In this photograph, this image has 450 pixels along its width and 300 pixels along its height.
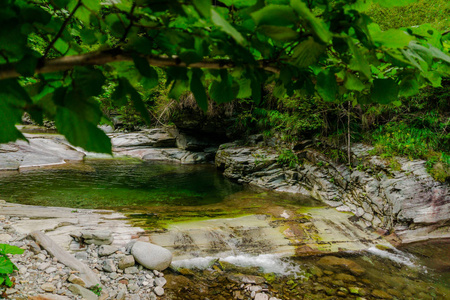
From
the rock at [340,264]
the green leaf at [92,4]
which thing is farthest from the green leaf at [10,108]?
the rock at [340,264]

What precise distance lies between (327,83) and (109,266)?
3751mm

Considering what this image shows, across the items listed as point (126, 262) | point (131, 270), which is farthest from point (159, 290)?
point (126, 262)

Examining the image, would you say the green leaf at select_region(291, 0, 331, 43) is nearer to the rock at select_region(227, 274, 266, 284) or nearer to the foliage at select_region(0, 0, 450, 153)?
the foliage at select_region(0, 0, 450, 153)

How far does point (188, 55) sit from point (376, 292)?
4462 mm

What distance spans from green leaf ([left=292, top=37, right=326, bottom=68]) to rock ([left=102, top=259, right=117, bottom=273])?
3.81 meters

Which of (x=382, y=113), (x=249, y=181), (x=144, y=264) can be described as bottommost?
(x=249, y=181)

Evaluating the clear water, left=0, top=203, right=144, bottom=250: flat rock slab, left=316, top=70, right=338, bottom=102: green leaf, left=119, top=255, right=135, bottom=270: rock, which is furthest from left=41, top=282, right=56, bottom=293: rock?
the clear water

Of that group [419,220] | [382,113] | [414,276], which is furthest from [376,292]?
[382,113]

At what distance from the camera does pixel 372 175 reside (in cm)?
640

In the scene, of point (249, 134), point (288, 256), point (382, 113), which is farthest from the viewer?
point (249, 134)

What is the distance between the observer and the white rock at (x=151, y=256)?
3.64 metres

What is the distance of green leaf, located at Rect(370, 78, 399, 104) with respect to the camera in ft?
2.49

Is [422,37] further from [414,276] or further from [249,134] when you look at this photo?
[249,134]

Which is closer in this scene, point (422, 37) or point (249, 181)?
point (422, 37)
